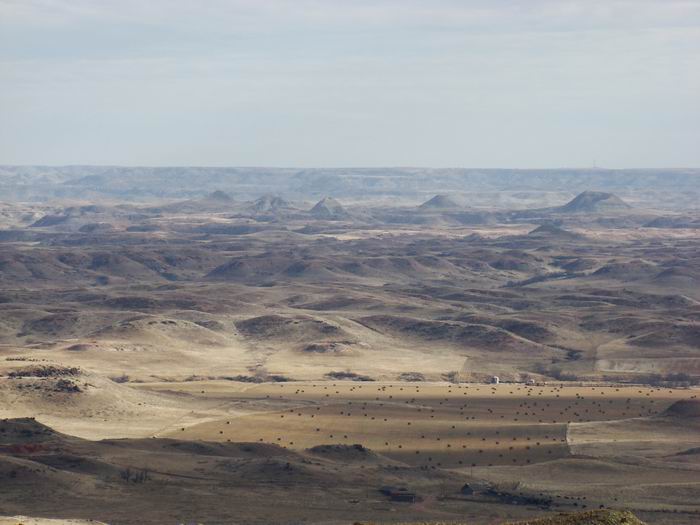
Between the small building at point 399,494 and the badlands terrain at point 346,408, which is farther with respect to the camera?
the small building at point 399,494

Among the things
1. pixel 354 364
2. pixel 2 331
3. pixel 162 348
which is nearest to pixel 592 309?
pixel 354 364

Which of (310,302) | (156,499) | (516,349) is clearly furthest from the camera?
(310,302)

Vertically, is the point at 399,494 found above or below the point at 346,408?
above

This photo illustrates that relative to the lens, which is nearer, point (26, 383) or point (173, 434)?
point (173, 434)

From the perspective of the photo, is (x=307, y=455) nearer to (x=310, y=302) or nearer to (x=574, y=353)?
(x=574, y=353)

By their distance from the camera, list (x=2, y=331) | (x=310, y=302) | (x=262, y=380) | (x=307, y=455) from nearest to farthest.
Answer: (x=307, y=455) → (x=262, y=380) → (x=2, y=331) → (x=310, y=302)

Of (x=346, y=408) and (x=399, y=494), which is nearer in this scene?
(x=399, y=494)

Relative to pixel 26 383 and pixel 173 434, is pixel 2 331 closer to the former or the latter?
pixel 26 383

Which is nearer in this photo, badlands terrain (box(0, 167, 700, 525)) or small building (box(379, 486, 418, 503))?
badlands terrain (box(0, 167, 700, 525))

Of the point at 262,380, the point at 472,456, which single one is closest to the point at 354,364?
the point at 262,380
